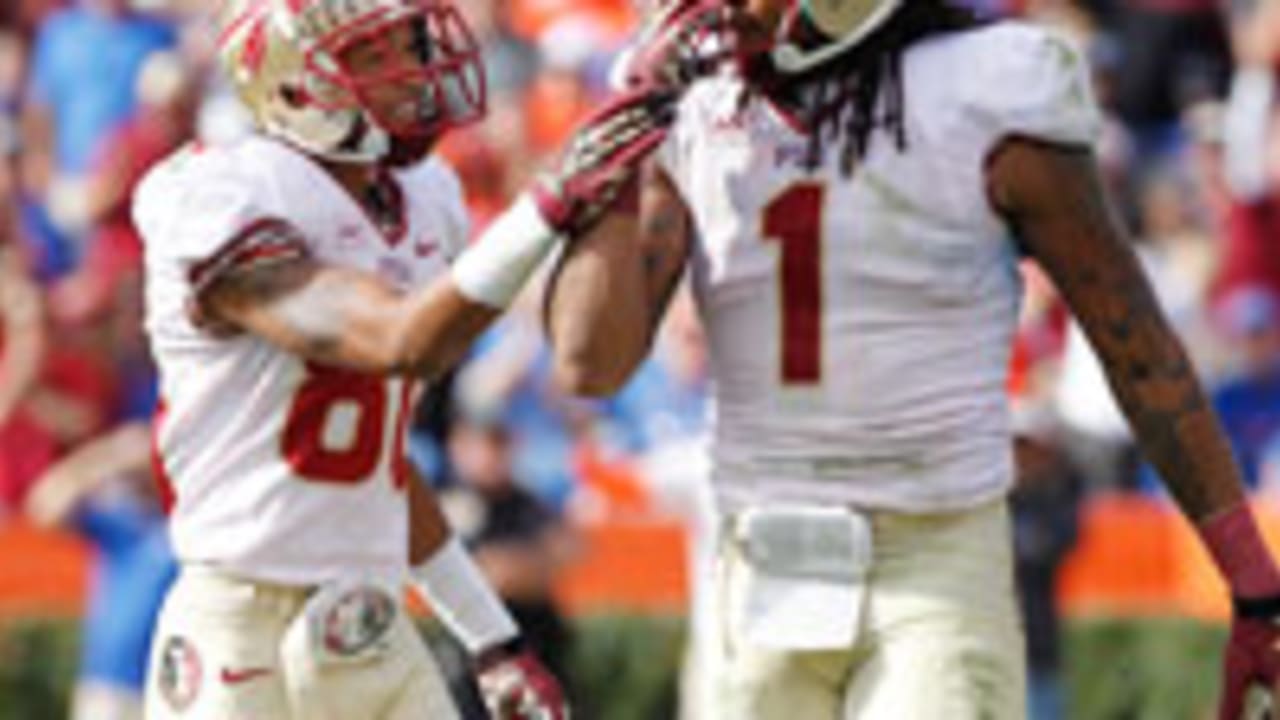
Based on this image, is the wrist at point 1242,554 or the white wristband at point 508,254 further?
the wrist at point 1242,554

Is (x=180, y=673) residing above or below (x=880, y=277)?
below

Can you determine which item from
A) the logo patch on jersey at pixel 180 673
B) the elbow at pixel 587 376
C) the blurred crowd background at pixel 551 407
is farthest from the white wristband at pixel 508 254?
the blurred crowd background at pixel 551 407

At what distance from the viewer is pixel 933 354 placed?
4.67 metres

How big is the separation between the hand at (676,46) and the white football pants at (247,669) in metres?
0.95

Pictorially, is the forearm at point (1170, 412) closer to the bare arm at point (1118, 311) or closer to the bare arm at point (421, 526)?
the bare arm at point (1118, 311)

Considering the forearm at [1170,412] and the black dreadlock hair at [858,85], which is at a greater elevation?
the black dreadlock hair at [858,85]

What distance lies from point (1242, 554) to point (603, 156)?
1.14m

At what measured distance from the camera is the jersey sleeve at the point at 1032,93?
458cm

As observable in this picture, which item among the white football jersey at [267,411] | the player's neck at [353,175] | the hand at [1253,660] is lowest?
the hand at [1253,660]

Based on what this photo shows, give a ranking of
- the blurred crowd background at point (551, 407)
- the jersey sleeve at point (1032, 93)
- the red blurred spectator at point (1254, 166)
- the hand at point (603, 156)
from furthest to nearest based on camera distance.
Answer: the red blurred spectator at point (1254, 166), the blurred crowd background at point (551, 407), the jersey sleeve at point (1032, 93), the hand at point (603, 156)

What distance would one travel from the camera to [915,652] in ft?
15.1

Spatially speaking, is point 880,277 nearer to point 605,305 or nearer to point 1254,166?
point 605,305

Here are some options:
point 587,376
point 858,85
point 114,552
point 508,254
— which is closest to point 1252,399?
point 114,552

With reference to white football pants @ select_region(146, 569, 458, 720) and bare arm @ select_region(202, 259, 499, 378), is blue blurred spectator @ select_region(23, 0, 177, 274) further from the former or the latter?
bare arm @ select_region(202, 259, 499, 378)
